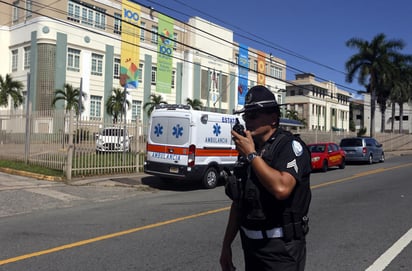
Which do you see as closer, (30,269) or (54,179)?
(30,269)

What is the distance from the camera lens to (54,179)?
13773 millimetres

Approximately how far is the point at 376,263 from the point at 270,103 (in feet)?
12.2

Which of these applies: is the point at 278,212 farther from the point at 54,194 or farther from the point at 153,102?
the point at 153,102

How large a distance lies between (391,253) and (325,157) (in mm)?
14275

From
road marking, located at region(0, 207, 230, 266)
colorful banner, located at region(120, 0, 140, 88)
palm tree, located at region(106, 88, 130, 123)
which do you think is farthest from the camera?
palm tree, located at region(106, 88, 130, 123)

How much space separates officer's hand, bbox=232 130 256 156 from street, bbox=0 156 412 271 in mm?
3004

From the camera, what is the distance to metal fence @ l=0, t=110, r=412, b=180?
46.9ft

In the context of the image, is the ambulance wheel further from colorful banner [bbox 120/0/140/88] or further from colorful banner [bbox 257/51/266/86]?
colorful banner [bbox 257/51/266/86]

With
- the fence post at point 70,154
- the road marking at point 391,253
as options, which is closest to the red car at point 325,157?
the fence post at point 70,154

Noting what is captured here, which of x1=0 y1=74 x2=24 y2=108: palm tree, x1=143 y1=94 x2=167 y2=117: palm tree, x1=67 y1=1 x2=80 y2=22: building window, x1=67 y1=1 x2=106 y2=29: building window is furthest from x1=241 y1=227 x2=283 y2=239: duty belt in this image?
x1=143 y1=94 x2=167 y2=117: palm tree

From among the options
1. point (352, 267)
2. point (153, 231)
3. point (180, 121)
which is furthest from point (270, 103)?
point (180, 121)

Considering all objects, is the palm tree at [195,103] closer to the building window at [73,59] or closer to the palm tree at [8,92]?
the building window at [73,59]

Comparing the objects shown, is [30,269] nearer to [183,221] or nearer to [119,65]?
[183,221]

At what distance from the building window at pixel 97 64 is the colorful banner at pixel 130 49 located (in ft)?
7.90
